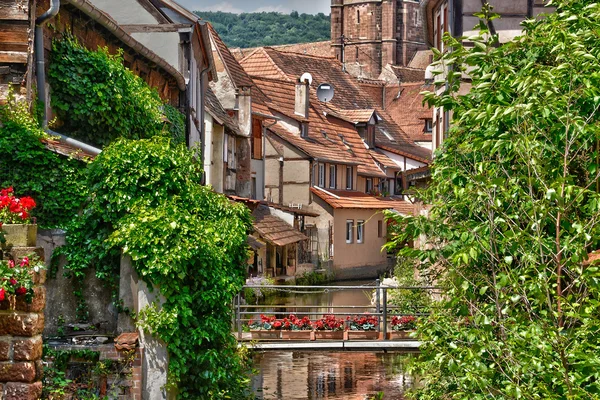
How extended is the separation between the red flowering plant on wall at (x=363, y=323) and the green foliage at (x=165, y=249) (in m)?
6.43

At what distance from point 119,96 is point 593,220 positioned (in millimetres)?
9493

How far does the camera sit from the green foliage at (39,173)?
1272 centimetres

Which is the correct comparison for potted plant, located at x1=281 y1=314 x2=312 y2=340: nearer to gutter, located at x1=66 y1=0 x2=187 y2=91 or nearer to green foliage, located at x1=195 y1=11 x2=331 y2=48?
gutter, located at x1=66 y1=0 x2=187 y2=91

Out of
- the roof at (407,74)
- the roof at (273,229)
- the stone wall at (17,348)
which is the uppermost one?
the roof at (407,74)

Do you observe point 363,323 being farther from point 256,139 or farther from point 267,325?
point 256,139

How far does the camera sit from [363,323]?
19.6 meters

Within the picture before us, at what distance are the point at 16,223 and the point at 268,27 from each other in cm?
16256

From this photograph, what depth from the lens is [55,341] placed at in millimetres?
12289

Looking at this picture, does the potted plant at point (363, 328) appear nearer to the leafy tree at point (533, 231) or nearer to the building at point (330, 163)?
the leafy tree at point (533, 231)

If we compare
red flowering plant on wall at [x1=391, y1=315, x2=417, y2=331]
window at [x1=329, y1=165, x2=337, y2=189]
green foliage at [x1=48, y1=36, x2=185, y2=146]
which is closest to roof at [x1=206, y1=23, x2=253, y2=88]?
window at [x1=329, y1=165, x2=337, y2=189]

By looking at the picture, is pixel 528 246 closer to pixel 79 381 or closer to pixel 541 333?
pixel 541 333

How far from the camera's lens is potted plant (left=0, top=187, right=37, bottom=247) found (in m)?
10.0

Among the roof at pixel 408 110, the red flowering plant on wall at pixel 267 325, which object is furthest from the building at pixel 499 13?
the roof at pixel 408 110

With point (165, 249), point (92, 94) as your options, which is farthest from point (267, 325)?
point (165, 249)
